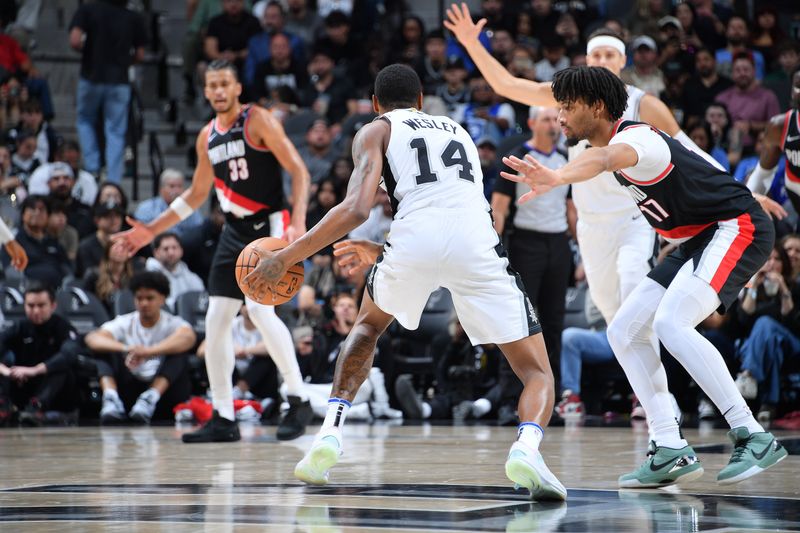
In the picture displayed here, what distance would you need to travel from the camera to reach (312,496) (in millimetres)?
4645

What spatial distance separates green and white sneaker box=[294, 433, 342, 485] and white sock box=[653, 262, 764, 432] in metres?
1.39

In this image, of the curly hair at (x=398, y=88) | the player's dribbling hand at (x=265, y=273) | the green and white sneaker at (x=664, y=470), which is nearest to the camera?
the player's dribbling hand at (x=265, y=273)

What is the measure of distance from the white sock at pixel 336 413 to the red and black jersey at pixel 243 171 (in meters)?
2.78

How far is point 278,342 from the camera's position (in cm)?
753

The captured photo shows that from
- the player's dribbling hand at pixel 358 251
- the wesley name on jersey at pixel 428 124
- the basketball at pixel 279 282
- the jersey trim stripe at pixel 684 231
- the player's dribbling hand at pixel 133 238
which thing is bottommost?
the basketball at pixel 279 282

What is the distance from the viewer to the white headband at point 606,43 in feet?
22.5

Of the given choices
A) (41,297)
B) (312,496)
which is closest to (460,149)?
(312,496)

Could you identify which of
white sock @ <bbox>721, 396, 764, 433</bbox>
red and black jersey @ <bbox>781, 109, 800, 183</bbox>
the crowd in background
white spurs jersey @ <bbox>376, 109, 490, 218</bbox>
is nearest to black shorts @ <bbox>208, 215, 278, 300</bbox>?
the crowd in background

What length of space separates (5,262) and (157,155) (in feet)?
10.9

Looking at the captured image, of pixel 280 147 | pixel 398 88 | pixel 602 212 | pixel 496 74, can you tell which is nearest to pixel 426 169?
pixel 398 88

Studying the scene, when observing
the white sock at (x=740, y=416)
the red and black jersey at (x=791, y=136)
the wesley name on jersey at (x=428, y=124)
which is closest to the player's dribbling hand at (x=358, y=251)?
the wesley name on jersey at (x=428, y=124)

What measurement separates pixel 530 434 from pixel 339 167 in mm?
8504

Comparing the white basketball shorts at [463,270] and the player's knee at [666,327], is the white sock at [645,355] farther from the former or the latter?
the white basketball shorts at [463,270]

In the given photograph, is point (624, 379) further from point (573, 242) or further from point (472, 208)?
point (472, 208)
